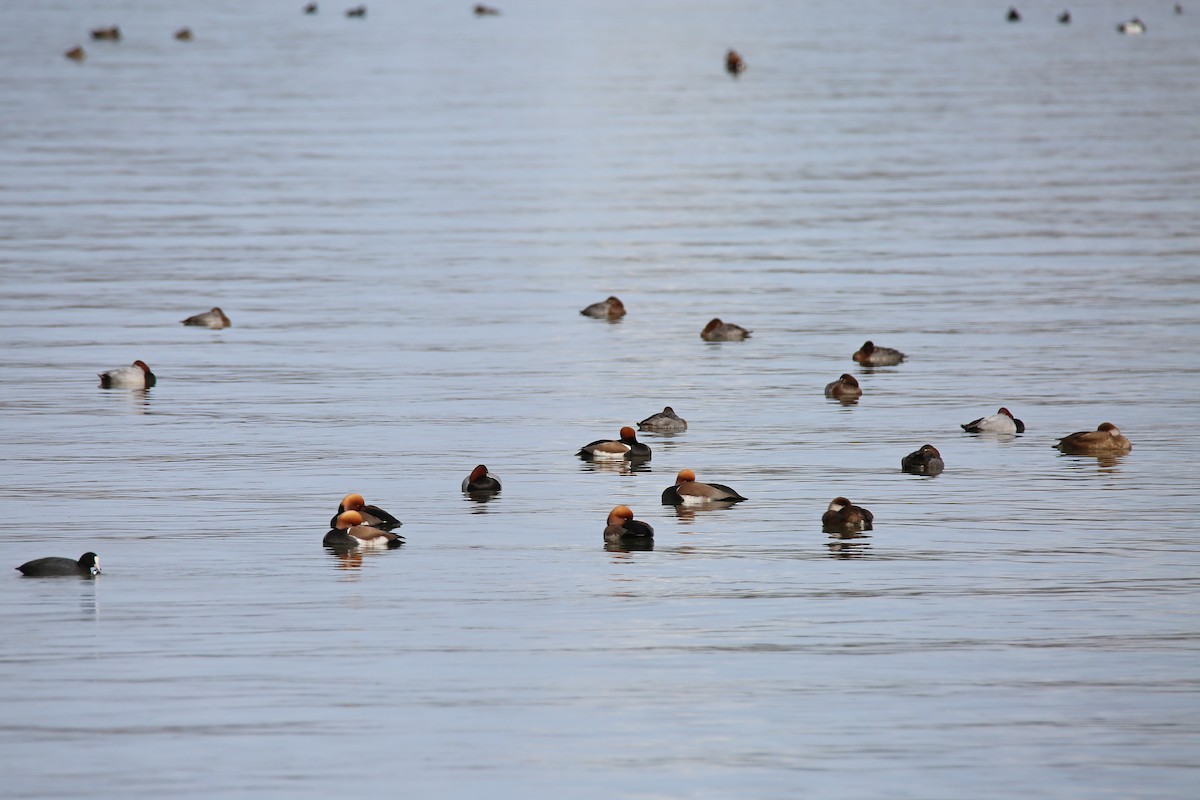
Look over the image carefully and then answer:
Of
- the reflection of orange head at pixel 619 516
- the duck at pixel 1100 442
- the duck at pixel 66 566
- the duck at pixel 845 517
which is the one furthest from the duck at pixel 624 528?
the duck at pixel 1100 442

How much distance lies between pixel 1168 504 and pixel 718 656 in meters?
7.80

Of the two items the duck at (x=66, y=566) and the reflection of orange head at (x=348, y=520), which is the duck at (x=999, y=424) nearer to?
the reflection of orange head at (x=348, y=520)

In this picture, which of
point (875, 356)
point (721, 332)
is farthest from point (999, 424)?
point (721, 332)

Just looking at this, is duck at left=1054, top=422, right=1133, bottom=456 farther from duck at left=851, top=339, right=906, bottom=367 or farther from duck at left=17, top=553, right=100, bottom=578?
duck at left=17, top=553, right=100, bottom=578

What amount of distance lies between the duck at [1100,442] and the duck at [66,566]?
12.4 meters

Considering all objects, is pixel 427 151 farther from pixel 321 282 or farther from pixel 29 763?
pixel 29 763

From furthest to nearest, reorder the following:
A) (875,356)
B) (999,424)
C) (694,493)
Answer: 1. (875,356)
2. (999,424)
3. (694,493)

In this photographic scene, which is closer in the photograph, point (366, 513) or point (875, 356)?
point (366, 513)

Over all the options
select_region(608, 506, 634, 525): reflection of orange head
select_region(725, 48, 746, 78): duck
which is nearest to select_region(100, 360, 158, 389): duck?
select_region(608, 506, 634, 525): reflection of orange head

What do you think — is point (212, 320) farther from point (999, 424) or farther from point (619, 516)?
point (619, 516)

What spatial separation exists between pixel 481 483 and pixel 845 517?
4.39 metres

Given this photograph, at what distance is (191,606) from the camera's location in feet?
61.3

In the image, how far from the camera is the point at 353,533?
20.8 meters

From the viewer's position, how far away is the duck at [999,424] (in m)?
26.9
